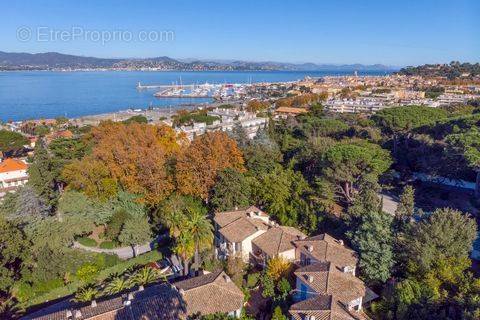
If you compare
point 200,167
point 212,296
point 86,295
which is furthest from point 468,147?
point 86,295

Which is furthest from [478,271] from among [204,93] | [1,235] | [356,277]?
[204,93]

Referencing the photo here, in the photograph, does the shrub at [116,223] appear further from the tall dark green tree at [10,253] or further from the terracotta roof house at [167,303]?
the terracotta roof house at [167,303]

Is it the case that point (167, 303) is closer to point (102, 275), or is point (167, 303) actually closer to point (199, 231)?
point (199, 231)

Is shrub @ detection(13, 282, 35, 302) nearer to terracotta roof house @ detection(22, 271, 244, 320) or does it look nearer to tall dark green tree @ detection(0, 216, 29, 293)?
tall dark green tree @ detection(0, 216, 29, 293)

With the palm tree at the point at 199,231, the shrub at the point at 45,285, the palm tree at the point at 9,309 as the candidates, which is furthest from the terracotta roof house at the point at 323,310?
the palm tree at the point at 9,309

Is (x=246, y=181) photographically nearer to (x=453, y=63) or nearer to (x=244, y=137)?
(x=244, y=137)

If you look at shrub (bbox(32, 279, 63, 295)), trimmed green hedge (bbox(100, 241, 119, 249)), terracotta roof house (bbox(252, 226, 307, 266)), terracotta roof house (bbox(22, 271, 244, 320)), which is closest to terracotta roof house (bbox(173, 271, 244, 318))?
terracotta roof house (bbox(22, 271, 244, 320))
